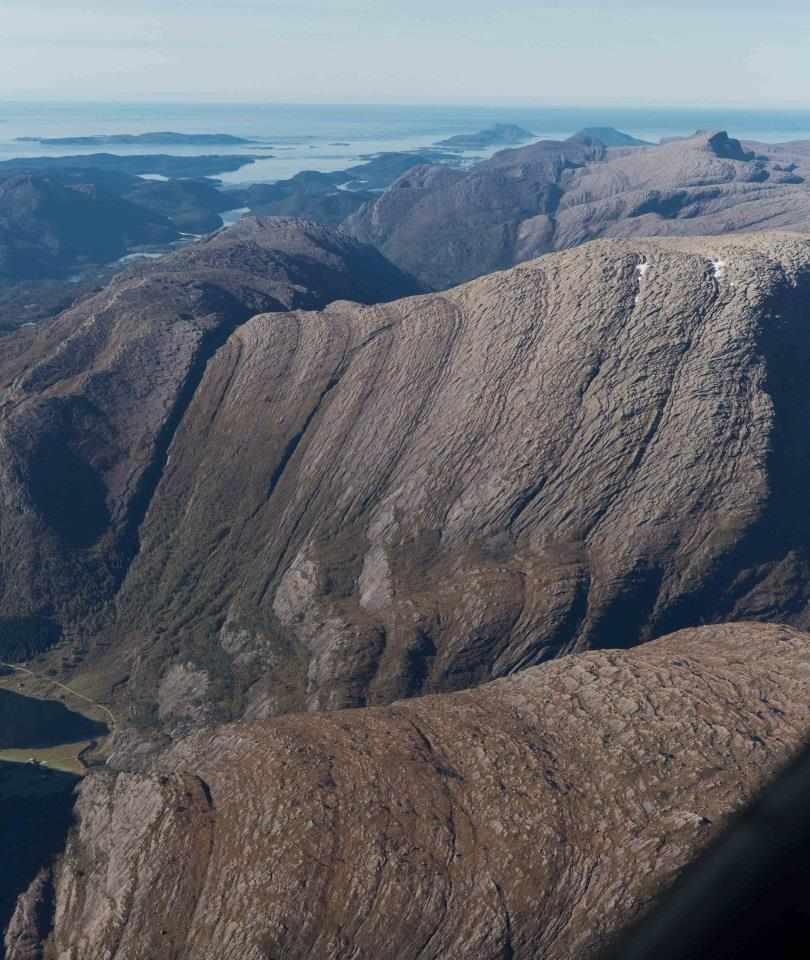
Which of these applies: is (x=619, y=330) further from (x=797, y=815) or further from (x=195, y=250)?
(x=195, y=250)

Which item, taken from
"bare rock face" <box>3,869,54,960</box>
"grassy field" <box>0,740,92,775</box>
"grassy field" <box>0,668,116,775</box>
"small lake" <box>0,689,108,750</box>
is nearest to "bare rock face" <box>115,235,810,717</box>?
"grassy field" <box>0,668,116,775</box>

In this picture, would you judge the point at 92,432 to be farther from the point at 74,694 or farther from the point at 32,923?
the point at 32,923

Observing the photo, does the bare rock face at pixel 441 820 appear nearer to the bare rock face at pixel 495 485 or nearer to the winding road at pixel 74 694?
the bare rock face at pixel 495 485

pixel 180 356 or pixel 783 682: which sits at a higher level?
pixel 180 356

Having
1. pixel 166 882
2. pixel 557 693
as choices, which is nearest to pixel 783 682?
pixel 557 693

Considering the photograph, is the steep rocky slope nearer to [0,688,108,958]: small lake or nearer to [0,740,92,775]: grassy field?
[0,688,108,958]: small lake

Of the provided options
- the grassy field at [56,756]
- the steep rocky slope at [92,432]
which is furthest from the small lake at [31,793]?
the steep rocky slope at [92,432]
